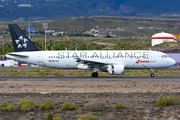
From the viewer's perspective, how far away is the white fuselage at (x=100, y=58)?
40156mm

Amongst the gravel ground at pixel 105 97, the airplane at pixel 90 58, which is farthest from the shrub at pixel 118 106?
the airplane at pixel 90 58

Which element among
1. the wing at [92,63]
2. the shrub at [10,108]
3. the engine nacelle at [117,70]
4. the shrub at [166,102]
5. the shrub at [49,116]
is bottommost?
the shrub at [49,116]

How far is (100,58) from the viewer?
40.4 meters

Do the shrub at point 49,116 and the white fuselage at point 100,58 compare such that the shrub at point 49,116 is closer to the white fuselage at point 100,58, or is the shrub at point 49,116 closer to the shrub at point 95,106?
the shrub at point 95,106

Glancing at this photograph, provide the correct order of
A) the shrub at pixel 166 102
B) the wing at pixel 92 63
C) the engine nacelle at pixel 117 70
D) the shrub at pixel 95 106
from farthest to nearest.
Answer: the wing at pixel 92 63 < the engine nacelle at pixel 117 70 < the shrub at pixel 166 102 < the shrub at pixel 95 106

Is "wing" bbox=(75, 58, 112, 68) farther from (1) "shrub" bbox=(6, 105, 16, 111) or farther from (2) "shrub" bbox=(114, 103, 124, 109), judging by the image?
(1) "shrub" bbox=(6, 105, 16, 111)

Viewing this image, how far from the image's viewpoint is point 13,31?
41594 mm

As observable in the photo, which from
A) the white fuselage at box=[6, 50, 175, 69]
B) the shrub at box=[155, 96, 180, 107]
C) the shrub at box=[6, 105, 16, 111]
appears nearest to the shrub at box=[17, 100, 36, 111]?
the shrub at box=[6, 105, 16, 111]

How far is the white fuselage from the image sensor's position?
132ft

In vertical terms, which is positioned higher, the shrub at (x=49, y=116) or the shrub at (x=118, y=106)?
the shrub at (x=118, y=106)

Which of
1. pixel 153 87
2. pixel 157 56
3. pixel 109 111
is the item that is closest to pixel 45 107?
pixel 109 111

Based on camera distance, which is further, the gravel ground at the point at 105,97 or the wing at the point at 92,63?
the wing at the point at 92,63

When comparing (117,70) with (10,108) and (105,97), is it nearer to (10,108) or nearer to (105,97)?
(105,97)

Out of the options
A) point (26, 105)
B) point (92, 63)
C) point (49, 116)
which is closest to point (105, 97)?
point (26, 105)
